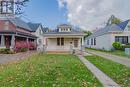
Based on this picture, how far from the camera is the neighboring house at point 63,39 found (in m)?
33.1

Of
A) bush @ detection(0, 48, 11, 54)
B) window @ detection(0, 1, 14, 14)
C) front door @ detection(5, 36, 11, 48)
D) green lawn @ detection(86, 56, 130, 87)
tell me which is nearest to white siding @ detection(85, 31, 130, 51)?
front door @ detection(5, 36, 11, 48)

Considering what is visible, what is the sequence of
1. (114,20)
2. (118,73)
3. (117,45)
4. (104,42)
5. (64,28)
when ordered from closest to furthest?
(118,73)
(64,28)
(117,45)
(104,42)
(114,20)

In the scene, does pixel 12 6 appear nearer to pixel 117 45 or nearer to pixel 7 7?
pixel 7 7

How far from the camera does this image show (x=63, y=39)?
3569cm

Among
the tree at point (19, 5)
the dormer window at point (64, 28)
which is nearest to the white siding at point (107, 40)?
the dormer window at point (64, 28)

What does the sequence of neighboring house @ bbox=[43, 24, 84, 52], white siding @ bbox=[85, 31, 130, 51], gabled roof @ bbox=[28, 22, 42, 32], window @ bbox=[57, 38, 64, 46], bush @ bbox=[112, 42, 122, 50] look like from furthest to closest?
gabled roof @ bbox=[28, 22, 42, 32], white siding @ bbox=[85, 31, 130, 51], bush @ bbox=[112, 42, 122, 50], window @ bbox=[57, 38, 64, 46], neighboring house @ bbox=[43, 24, 84, 52]

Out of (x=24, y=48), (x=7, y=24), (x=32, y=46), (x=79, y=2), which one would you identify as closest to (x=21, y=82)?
(x=79, y=2)

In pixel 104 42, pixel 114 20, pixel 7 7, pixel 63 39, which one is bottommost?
pixel 104 42

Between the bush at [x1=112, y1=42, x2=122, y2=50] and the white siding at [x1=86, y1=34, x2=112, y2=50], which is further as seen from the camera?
the white siding at [x1=86, y1=34, x2=112, y2=50]

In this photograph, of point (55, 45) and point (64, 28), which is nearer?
point (64, 28)

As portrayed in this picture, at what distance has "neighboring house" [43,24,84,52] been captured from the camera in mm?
33094

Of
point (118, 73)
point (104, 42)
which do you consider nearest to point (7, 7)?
point (118, 73)

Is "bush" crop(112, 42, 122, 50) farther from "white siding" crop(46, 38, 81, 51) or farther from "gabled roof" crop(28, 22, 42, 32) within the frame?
"gabled roof" crop(28, 22, 42, 32)

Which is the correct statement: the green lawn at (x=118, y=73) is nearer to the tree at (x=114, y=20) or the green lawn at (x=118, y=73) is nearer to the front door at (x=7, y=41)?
the front door at (x=7, y=41)
